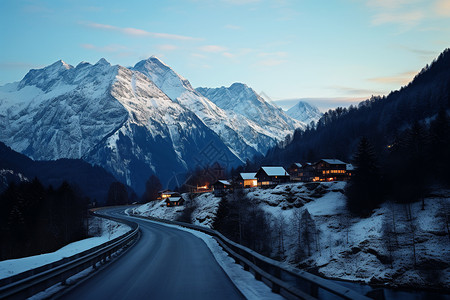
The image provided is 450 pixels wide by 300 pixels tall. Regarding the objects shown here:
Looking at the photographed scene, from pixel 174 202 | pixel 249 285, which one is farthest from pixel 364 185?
pixel 174 202

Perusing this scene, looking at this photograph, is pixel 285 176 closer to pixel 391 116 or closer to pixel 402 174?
pixel 402 174

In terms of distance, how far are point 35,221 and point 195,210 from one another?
42278 millimetres

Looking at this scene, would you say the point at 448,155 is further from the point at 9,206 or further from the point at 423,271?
the point at 9,206

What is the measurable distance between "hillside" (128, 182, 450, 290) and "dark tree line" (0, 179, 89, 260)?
31019 millimetres

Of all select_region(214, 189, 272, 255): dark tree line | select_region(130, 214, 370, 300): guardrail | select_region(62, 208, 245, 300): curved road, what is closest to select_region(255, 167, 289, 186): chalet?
select_region(214, 189, 272, 255): dark tree line

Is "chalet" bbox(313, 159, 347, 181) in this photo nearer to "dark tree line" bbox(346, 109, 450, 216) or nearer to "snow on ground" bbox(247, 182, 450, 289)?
"snow on ground" bbox(247, 182, 450, 289)

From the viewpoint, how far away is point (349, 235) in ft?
210

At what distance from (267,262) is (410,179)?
6834cm

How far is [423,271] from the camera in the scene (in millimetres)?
48219

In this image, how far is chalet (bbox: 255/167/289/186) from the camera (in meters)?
117

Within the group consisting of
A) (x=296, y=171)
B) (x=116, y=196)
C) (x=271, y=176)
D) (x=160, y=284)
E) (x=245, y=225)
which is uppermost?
(x=160, y=284)

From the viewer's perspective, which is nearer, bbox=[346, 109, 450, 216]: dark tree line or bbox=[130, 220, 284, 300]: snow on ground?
bbox=[130, 220, 284, 300]: snow on ground

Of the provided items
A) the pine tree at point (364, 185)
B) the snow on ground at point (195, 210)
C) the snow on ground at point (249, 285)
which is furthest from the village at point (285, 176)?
the snow on ground at point (249, 285)

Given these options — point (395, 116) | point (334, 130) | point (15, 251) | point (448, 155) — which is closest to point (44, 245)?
point (15, 251)
